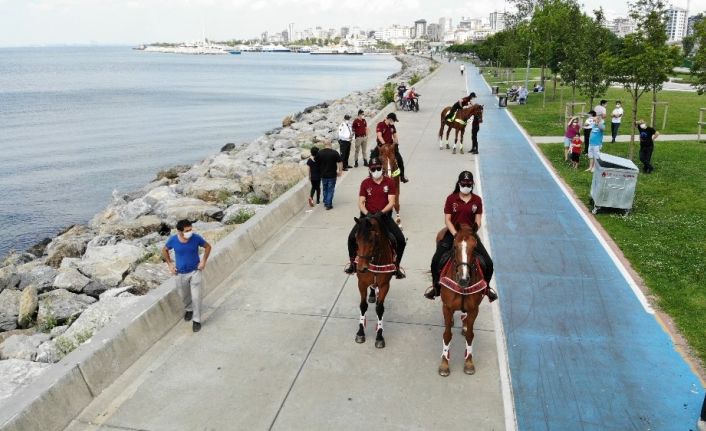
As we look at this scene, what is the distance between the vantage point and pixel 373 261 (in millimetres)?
7977

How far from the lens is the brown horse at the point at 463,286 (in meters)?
6.82

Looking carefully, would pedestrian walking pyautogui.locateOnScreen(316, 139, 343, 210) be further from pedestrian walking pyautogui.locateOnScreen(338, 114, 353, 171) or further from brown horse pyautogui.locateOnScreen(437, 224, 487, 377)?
→ brown horse pyautogui.locateOnScreen(437, 224, 487, 377)

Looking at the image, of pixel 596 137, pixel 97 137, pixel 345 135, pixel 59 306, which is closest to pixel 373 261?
pixel 59 306

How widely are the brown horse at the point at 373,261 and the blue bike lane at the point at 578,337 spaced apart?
2.11 meters

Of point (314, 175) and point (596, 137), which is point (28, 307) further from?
point (596, 137)

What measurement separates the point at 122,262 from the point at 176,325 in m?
4.38

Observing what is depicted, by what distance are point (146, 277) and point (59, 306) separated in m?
1.66

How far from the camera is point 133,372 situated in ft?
25.5

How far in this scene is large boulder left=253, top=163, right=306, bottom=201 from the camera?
17.4 m

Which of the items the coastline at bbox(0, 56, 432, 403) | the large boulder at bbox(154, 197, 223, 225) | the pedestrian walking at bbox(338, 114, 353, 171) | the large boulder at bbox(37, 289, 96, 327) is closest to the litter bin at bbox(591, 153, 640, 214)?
the pedestrian walking at bbox(338, 114, 353, 171)

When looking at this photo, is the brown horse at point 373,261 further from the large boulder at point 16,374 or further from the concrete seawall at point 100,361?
the large boulder at point 16,374

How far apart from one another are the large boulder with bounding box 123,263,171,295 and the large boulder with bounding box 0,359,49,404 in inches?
117

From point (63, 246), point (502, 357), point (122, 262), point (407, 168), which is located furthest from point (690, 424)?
point (63, 246)

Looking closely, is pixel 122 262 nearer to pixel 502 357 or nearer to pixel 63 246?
pixel 63 246
